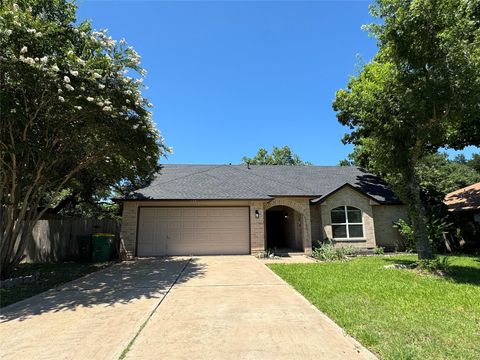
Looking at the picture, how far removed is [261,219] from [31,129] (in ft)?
34.5

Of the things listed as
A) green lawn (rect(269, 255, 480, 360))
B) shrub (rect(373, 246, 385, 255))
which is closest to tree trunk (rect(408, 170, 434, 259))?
green lawn (rect(269, 255, 480, 360))

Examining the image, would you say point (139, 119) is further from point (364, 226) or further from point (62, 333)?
point (364, 226)

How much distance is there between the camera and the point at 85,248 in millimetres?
14766

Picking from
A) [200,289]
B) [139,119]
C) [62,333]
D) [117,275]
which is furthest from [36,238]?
[62,333]

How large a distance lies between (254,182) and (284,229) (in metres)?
4.55

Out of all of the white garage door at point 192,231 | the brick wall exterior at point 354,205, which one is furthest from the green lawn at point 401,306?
the brick wall exterior at point 354,205

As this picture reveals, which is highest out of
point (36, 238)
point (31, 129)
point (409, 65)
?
point (409, 65)

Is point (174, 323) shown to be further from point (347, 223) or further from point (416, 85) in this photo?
point (347, 223)

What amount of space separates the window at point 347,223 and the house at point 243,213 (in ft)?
0.17

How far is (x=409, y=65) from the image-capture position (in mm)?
10094

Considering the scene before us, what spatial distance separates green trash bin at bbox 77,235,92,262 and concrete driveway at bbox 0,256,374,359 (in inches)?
244

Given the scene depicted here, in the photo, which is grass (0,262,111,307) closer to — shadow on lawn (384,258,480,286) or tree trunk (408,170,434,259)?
shadow on lawn (384,258,480,286)

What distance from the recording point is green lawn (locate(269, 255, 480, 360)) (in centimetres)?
423

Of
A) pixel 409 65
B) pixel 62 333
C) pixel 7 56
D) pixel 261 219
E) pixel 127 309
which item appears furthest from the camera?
pixel 261 219
